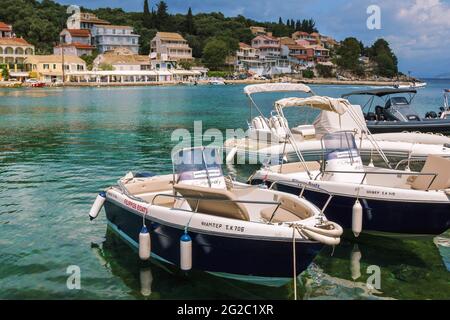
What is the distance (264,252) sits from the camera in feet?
26.8

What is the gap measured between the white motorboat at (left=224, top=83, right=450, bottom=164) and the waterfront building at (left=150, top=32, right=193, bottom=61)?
13169 centimetres

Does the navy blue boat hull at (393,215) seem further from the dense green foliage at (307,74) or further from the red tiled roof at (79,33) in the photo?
the dense green foliage at (307,74)

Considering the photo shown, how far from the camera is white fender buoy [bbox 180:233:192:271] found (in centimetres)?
848

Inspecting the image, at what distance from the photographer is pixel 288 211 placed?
984cm

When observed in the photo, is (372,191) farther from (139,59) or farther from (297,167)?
(139,59)

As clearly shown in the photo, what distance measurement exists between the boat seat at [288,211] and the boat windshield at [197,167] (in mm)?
1174

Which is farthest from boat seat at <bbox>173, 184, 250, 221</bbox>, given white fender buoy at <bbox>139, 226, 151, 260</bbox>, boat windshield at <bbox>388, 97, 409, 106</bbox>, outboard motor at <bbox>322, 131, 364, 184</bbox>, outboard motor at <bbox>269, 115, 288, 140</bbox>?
boat windshield at <bbox>388, 97, 409, 106</bbox>

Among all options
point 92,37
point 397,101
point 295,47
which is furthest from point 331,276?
point 295,47

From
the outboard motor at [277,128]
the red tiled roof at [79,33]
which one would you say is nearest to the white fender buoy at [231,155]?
the outboard motor at [277,128]

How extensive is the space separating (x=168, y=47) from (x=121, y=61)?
23197mm

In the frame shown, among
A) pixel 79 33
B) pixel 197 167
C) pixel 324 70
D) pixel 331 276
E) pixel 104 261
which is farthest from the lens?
pixel 324 70

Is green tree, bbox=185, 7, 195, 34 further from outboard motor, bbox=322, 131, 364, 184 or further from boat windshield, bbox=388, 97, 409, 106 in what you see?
outboard motor, bbox=322, 131, 364, 184
